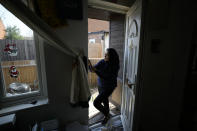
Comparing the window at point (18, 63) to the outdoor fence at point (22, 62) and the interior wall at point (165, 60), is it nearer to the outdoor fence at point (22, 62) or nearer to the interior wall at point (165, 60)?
the outdoor fence at point (22, 62)

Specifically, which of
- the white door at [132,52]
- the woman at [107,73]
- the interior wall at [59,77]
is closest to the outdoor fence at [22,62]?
the interior wall at [59,77]

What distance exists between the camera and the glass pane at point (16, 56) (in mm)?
1068

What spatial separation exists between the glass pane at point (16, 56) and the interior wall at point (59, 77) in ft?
0.69

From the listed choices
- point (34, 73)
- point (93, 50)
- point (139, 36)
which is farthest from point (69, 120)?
point (93, 50)

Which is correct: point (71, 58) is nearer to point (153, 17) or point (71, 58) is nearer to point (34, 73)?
point (34, 73)

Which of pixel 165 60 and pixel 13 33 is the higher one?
pixel 13 33

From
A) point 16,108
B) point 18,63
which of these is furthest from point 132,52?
point 16,108

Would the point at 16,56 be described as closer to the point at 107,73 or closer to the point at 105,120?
the point at 107,73

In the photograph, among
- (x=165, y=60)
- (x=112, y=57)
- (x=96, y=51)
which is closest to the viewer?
(x=165, y=60)

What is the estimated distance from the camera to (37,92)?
4.23ft

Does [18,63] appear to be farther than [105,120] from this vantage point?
No

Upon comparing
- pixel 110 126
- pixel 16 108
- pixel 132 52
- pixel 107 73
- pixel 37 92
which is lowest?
pixel 110 126

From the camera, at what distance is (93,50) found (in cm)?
468

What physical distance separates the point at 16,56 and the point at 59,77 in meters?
0.52
